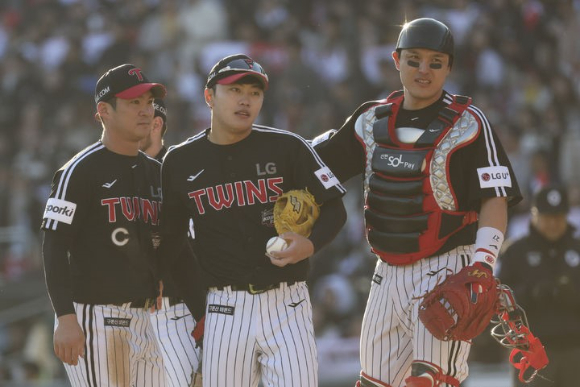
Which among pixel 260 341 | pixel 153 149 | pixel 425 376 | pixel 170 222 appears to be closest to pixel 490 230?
pixel 425 376

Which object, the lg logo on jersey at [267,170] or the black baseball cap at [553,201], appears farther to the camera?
the black baseball cap at [553,201]

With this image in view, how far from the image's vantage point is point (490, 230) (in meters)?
5.39

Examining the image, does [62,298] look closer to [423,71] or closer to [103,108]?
[103,108]

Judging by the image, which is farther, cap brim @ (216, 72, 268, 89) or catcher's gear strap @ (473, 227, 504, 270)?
cap brim @ (216, 72, 268, 89)

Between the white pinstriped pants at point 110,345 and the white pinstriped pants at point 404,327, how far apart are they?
1.24m

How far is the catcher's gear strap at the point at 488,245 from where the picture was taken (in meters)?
5.34

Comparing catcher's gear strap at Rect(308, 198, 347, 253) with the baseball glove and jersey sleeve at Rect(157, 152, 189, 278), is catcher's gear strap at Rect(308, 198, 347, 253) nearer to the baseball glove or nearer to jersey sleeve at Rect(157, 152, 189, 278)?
the baseball glove

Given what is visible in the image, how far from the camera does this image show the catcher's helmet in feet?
18.2

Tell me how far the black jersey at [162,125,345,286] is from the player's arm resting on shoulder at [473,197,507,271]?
741mm

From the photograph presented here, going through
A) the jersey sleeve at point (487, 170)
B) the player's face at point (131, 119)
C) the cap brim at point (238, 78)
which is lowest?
the jersey sleeve at point (487, 170)

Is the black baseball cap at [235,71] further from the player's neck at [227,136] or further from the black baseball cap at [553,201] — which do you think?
the black baseball cap at [553,201]

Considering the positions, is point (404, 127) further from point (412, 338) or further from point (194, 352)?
point (194, 352)

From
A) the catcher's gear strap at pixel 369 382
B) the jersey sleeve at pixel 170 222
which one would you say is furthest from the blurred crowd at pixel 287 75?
the jersey sleeve at pixel 170 222

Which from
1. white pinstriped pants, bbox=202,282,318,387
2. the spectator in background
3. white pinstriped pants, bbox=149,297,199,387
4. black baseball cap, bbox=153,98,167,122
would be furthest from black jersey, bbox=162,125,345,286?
the spectator in background
